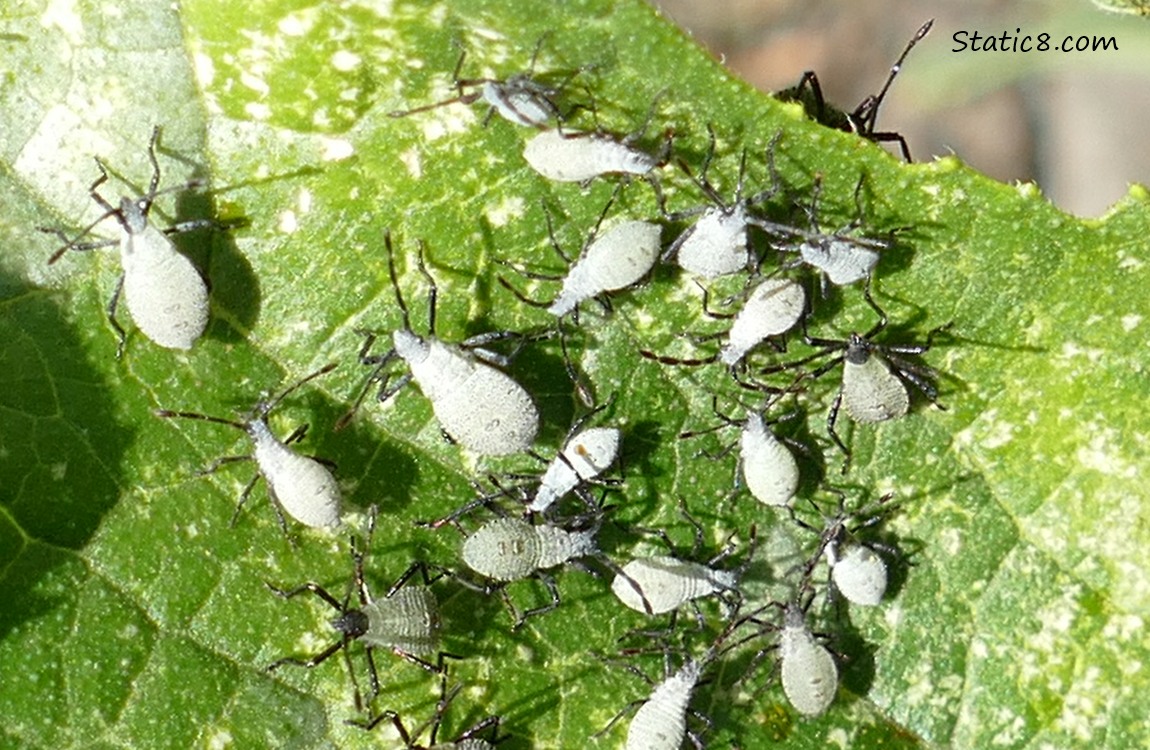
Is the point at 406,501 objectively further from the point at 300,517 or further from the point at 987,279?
the point at 987,279

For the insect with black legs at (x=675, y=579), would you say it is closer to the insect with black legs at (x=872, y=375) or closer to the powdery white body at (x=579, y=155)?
the insect with black legs at (x=872, y=375)

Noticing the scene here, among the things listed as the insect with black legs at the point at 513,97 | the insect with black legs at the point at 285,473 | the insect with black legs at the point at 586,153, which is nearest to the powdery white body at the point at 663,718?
the insect with black legs at the point at 285,473

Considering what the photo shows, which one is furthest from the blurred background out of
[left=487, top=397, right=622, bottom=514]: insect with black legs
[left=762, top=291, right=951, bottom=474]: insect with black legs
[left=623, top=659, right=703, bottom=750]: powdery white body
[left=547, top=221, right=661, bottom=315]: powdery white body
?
[left=623, top=659, right=703, bottom=750]: powdery white body

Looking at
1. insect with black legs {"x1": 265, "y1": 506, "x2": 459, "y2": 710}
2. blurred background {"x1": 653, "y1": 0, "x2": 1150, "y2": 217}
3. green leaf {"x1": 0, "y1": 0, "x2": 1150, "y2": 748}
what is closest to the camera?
green leaf {"x1": 0, "y1": 0, "x2": 1150, "y2": 748}

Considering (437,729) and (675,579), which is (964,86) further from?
(437,729)

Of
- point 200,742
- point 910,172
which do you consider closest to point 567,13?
point 910,172

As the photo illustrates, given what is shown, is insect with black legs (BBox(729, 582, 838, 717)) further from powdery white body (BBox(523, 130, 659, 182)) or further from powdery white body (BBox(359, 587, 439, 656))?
powdery white body (BBox(523, 130, 659, 182))

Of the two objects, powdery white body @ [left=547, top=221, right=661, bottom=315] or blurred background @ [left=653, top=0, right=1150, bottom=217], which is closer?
powdery white body @ [left=547, top=221, right=661, bottom=315]
